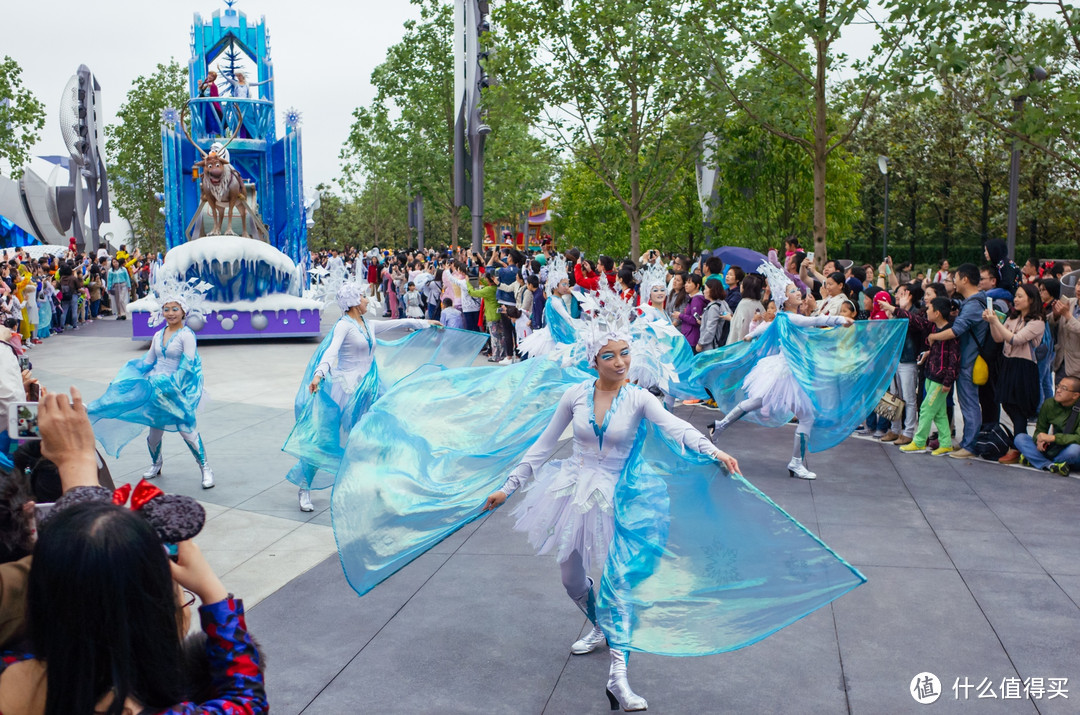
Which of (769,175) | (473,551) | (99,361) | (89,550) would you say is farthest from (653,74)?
(89,550)

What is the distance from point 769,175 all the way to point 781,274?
1151cm

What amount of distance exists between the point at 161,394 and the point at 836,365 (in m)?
6.17

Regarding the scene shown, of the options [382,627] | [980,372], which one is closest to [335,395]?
[382,627]

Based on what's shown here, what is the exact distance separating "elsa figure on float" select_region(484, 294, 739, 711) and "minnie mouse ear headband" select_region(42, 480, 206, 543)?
110 inches

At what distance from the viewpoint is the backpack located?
31.5 feet

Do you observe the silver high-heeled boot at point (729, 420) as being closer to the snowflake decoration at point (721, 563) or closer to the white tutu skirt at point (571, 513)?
the white tutu skirt at point (571, 513)

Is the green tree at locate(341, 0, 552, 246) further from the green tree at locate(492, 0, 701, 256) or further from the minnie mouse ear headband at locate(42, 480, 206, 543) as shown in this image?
the minnie mouse ear headband at locate(42, 480, 206, 543)

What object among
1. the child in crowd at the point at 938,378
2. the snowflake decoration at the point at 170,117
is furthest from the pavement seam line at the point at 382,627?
the snowflake decoration at the point at 170,117

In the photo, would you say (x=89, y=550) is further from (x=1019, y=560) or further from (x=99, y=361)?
(x=99, y=361)

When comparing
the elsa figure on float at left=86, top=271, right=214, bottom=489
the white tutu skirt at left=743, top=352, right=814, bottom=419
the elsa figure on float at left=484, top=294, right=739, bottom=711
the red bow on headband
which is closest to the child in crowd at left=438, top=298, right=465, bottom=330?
the elsa figure on float at left=86, top=271, right=214, bottom=489

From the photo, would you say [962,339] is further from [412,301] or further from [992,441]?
[412,301]

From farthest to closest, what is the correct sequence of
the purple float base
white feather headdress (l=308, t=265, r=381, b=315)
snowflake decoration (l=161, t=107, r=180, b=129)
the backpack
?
snowflake decoration (l=161, t=107, r=180, b=129) → the purple float base → the backpack → white feather headdress (l=308, t=265, r=381, b=315)

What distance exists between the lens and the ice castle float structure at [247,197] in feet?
68.6

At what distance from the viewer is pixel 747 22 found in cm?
1605
